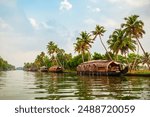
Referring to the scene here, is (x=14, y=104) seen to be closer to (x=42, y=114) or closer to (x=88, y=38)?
(x=42, y=114)

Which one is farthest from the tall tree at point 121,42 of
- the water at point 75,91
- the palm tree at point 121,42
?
the water at point 75,91

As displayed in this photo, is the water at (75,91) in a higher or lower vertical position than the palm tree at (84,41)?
lower

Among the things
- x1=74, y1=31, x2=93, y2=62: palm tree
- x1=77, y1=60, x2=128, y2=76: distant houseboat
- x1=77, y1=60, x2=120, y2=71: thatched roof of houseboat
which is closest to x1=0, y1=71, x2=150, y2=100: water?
x1=77, y1=60, x2=128, y2=76: distant houseboat

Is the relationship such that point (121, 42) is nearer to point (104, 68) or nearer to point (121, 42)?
point (121, 42)

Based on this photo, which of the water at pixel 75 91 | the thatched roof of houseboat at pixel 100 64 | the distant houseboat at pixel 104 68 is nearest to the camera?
the water at pixel 75 91

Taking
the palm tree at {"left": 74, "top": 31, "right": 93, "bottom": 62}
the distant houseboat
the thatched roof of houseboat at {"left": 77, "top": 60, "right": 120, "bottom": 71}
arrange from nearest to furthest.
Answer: the distant houseboat < the thatched roof of houseboat at {"left": 77, "top": 60, "right": 120, "bottom": 71} < the palm tree at {"left": 74, "top": 31, "right": 93, "bottom": 62}

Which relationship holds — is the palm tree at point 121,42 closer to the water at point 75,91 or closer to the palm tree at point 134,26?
the palm tree at point 134,26

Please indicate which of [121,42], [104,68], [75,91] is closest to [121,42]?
[121,42]

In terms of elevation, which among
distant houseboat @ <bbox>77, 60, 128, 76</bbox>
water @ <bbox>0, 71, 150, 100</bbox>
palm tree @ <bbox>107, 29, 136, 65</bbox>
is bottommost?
water @ <bbox>0, 71, 150, 100</bbox>

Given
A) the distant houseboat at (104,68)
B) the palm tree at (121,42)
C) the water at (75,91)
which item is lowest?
the water at (75,91)

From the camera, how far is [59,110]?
618 cm

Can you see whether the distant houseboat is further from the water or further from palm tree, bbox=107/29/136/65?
the water

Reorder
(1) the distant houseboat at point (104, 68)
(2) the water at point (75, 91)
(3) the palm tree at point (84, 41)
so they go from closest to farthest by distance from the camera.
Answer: (2) the water at point (75, 91), (1) the distant houseboat at point (104, 68), (3) the palm tree at point (84, 41)

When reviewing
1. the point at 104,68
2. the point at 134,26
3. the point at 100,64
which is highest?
the point at 134,26
